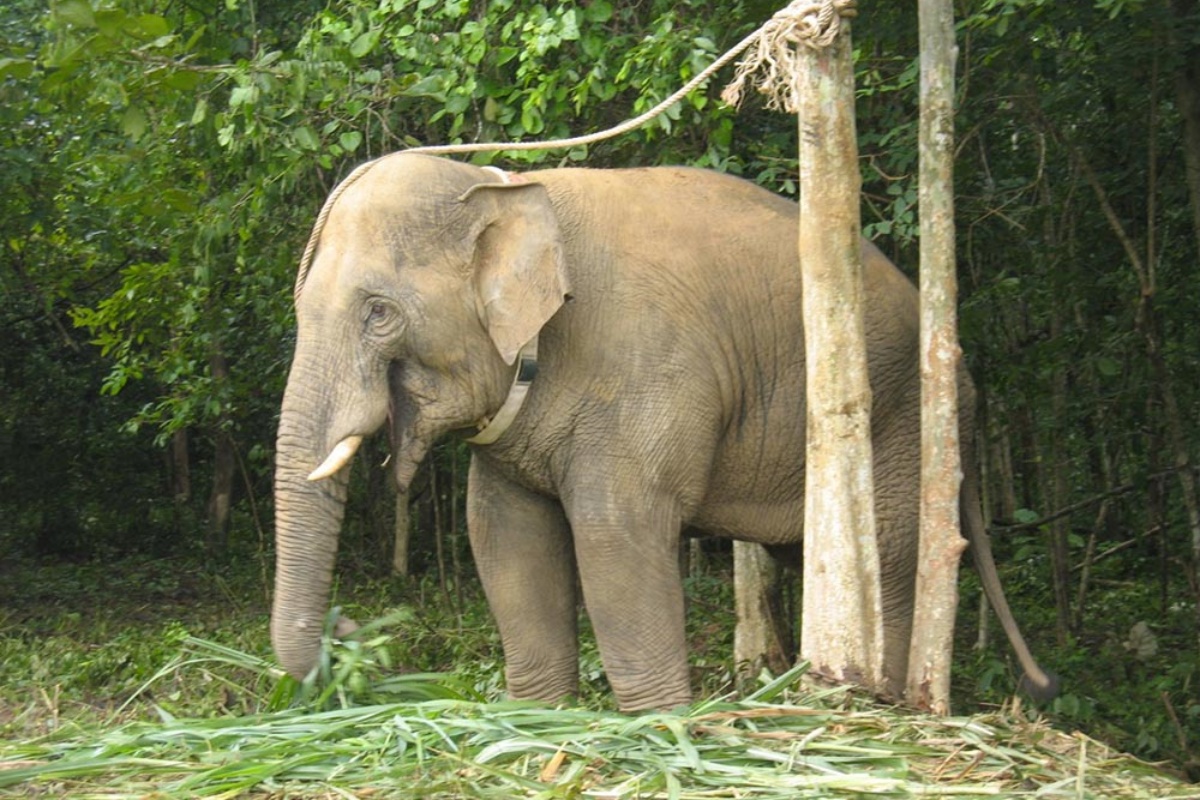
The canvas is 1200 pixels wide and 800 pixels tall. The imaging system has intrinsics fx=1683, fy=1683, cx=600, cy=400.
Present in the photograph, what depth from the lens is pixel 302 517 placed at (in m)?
5.39

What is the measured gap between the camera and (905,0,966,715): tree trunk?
5.42 meters

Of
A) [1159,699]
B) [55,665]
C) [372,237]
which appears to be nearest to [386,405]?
[372,237]

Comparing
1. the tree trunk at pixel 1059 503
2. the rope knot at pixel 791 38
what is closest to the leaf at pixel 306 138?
the rope knot at pixel 791 38

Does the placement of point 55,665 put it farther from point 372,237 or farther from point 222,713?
point 372,237

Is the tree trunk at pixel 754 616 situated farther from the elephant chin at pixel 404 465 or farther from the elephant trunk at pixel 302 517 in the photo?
the elephant trunk at pixel 302 517

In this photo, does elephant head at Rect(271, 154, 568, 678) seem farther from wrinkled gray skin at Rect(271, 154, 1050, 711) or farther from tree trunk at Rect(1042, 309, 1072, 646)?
tree trunk at Rect(1042, 309, 1072, 646)

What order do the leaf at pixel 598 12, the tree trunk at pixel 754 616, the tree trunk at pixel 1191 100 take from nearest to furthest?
1. the leaf at pixel 598 12
2. the tree trunk at pixel 1191 100
3. the tree trunk at pixel 754 616

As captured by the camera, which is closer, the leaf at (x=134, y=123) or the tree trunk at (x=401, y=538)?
the leaf at (x=134, y=123)

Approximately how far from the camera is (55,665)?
25.7ft

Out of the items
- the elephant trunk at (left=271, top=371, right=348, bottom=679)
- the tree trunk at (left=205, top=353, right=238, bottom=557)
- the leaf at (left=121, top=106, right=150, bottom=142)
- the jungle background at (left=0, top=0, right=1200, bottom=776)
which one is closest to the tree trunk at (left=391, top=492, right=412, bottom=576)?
the jungle background at (left=0, top=0, right=1200, bottom=776)

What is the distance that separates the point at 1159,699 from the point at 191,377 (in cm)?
593

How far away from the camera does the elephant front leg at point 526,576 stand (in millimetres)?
6066

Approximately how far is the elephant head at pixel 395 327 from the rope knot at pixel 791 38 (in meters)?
0.83

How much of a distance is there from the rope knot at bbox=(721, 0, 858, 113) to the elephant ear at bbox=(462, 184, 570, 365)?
2.46ft
